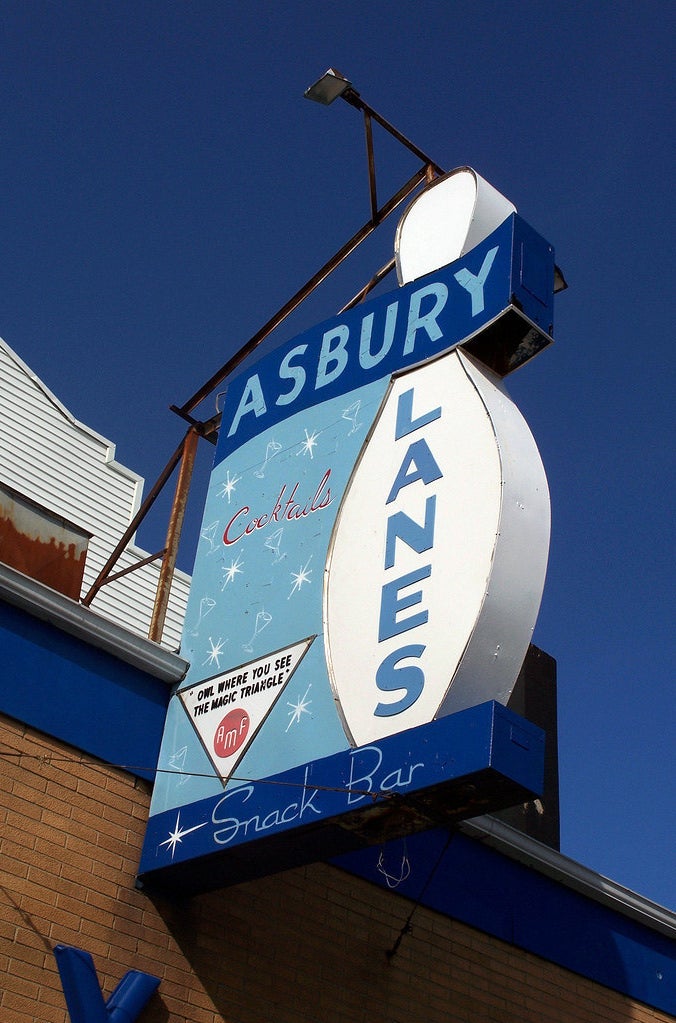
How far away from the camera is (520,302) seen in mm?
8133

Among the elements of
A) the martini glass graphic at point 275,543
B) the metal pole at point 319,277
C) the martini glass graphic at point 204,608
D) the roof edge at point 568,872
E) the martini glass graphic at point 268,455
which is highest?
the metal pole at point 319,277

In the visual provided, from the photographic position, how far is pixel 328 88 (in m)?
11.3

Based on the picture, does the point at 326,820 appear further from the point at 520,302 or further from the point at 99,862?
the point at 520,302

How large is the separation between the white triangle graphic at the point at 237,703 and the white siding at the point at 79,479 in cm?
786

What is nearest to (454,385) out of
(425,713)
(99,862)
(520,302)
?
(520,302)

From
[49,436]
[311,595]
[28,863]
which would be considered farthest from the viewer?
[49,436]

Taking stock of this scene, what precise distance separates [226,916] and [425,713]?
7.82 ft

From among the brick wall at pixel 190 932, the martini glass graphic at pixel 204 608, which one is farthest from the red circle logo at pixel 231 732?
the martini glass graphic at pixel 204 608

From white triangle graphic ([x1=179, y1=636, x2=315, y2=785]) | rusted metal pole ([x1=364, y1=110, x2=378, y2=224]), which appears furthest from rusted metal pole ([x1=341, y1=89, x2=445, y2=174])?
white triangle graphic ([x1=179, y1=636, x2=315, y2=785])

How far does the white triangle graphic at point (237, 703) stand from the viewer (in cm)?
776

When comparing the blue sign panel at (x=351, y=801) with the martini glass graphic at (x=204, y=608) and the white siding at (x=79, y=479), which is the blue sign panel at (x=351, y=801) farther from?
the white siding at (x=79, y=479)

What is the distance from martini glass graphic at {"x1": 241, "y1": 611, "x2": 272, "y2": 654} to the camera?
26.8 ft

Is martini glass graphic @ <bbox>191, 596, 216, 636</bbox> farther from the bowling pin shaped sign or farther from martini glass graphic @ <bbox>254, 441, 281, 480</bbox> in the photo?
martini glass graphic @ <bbox>254, 441, 281, 480</bbox>

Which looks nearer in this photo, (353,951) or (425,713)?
(425,713)
